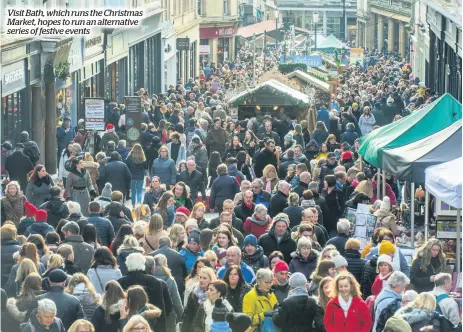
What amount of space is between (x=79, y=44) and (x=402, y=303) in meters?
26.1

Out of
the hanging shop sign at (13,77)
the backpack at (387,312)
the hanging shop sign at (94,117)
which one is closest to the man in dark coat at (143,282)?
the backpack at (387,312)

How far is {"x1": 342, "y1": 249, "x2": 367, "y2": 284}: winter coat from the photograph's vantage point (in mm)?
16047

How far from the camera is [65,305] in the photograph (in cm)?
1332

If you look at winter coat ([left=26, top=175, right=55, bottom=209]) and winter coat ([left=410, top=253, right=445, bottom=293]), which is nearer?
winter coat ([left=410, top=253, right=445, bottom=293])

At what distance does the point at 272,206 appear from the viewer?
21031mm

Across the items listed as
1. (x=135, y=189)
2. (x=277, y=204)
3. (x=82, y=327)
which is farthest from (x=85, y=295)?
(x=135, y=189)

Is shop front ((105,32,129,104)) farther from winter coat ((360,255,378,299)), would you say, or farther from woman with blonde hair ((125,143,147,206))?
winter coat ((360,255,378,299))

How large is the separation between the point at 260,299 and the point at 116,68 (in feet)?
116

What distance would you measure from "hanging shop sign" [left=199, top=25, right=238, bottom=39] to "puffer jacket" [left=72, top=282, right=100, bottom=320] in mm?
73209

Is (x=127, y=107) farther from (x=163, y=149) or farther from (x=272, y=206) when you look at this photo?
(x=272, y=206)

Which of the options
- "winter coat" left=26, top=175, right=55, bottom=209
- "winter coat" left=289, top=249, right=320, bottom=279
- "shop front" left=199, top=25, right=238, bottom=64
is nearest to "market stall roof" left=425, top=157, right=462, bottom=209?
"winter coat" left=289, top=249, right=320, bottom=279

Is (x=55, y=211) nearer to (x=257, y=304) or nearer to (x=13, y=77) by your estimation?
(x=257, y=304)

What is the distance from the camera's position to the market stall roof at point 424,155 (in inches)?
736

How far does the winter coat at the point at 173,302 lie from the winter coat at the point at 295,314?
50.8 inches
